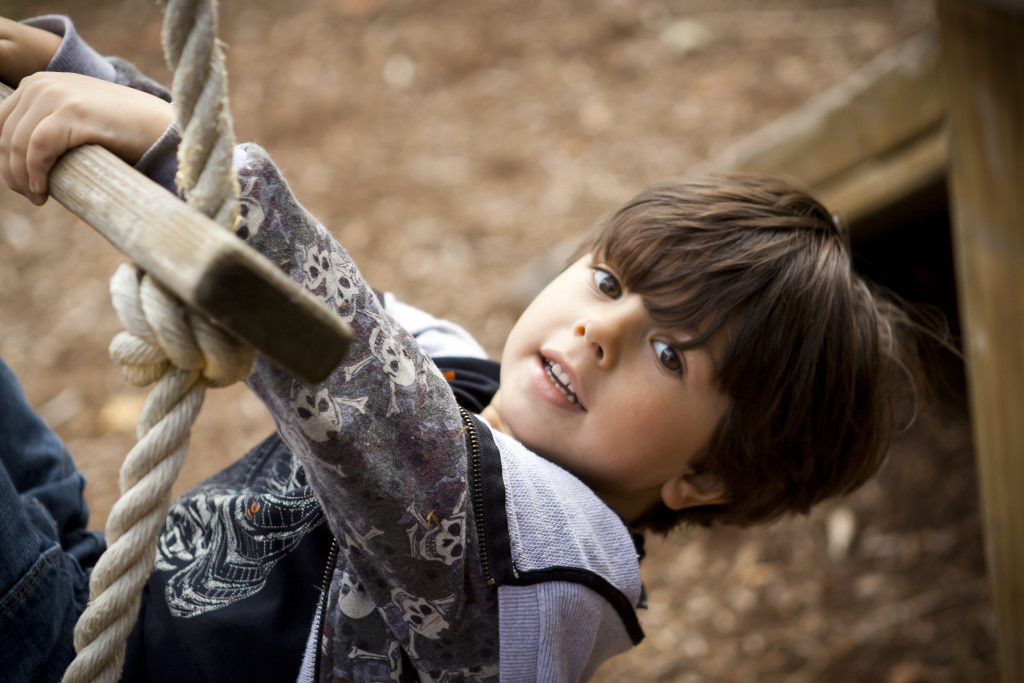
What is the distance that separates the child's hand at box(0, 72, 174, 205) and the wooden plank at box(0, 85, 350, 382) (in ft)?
0.32

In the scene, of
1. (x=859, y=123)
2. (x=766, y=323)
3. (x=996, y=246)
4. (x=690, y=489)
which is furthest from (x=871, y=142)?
(x=690, y=489)

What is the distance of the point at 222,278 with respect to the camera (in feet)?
1.36

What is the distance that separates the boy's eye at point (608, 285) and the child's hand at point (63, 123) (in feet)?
1.69

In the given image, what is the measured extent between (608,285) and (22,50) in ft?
2.14

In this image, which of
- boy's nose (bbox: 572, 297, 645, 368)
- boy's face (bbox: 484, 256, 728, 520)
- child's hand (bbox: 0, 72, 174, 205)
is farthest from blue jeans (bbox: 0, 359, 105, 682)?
boy's nose (bbox: 572, 297, 645, 368)

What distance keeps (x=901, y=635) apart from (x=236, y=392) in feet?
6.02

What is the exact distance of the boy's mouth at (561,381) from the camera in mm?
881

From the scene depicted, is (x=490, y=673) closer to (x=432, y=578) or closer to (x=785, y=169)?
(x=432, y=578)

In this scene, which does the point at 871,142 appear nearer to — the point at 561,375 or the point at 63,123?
the point at 561,375

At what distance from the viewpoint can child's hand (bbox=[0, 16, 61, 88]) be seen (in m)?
0.72

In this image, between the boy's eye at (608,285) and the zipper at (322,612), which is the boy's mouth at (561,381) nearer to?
the boy's eye at (608,285)

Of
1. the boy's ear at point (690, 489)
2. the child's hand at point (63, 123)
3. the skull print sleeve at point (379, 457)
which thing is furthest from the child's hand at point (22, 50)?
the boy's ear at point (690, 489)

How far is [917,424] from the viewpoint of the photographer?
210 cm

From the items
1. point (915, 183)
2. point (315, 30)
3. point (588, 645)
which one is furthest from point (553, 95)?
point (588, 645)
